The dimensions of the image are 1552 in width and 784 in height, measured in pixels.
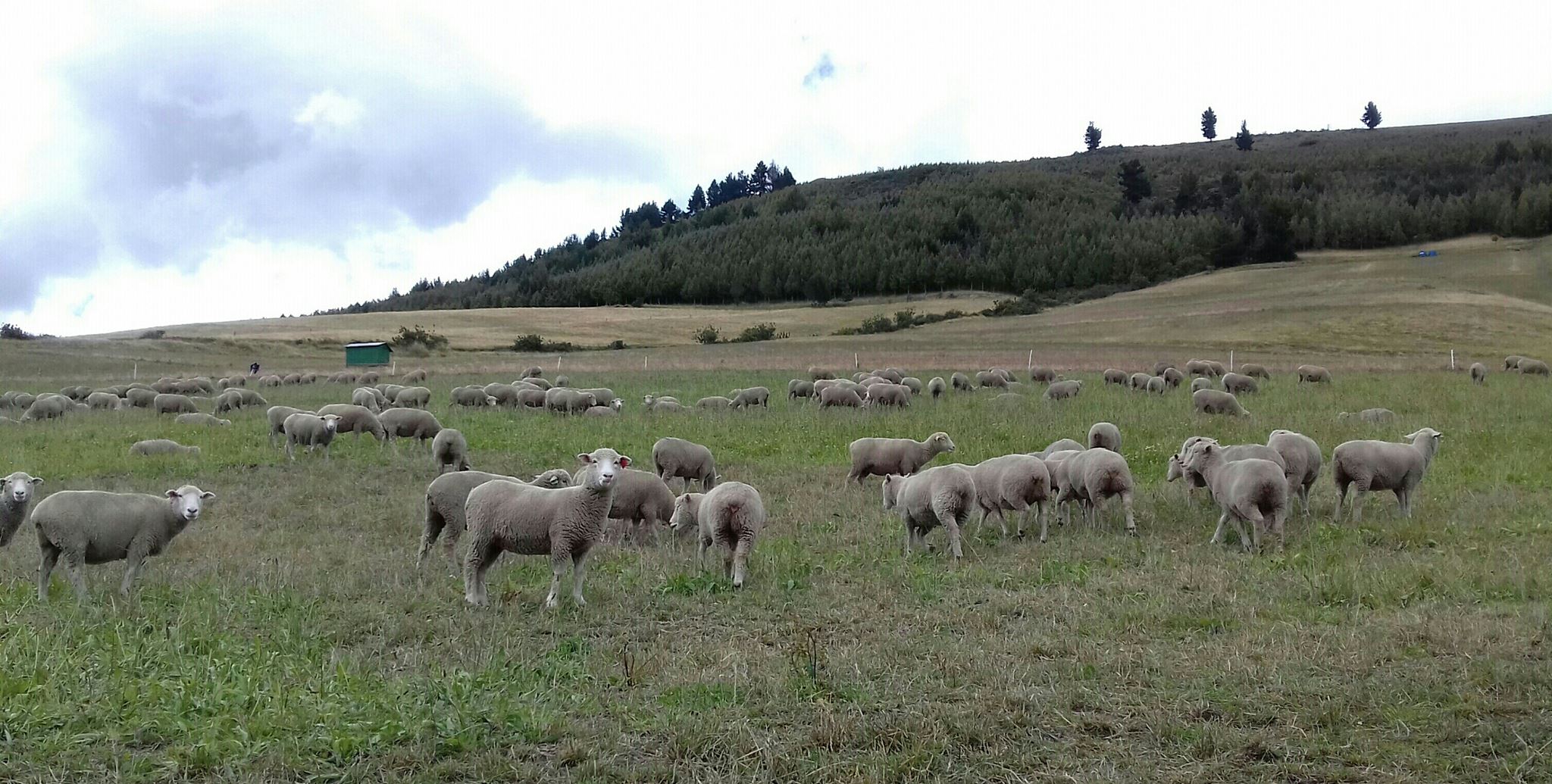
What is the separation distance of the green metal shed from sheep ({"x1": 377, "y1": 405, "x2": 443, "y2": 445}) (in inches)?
1409

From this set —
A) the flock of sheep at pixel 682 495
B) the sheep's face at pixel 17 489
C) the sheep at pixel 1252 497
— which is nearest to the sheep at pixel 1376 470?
the flock of sheep at pixel 682 495

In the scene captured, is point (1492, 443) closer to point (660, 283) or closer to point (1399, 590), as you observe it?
point (1399, 590)

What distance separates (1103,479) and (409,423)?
14767 millimetres

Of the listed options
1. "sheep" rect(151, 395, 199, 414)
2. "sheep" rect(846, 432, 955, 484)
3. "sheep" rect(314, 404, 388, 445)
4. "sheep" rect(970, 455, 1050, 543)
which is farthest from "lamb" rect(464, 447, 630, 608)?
"sheep" rect(151, 395, 199, 414)

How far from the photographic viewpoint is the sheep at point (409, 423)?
23125 millimetres

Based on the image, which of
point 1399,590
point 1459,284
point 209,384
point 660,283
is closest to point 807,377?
point 209,384

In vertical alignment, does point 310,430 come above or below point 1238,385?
above

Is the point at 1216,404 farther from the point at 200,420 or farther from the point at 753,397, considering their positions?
the point at 200,420

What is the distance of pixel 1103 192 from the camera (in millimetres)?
141500

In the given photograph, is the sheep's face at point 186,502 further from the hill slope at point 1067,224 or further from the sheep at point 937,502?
the hill slope at point 1067,224

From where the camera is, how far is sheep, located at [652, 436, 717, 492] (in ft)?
57.3

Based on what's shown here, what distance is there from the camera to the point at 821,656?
8.17m

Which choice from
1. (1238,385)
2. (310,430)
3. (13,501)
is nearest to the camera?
(13,501)

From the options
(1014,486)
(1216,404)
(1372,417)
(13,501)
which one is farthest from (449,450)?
(1372,417)
